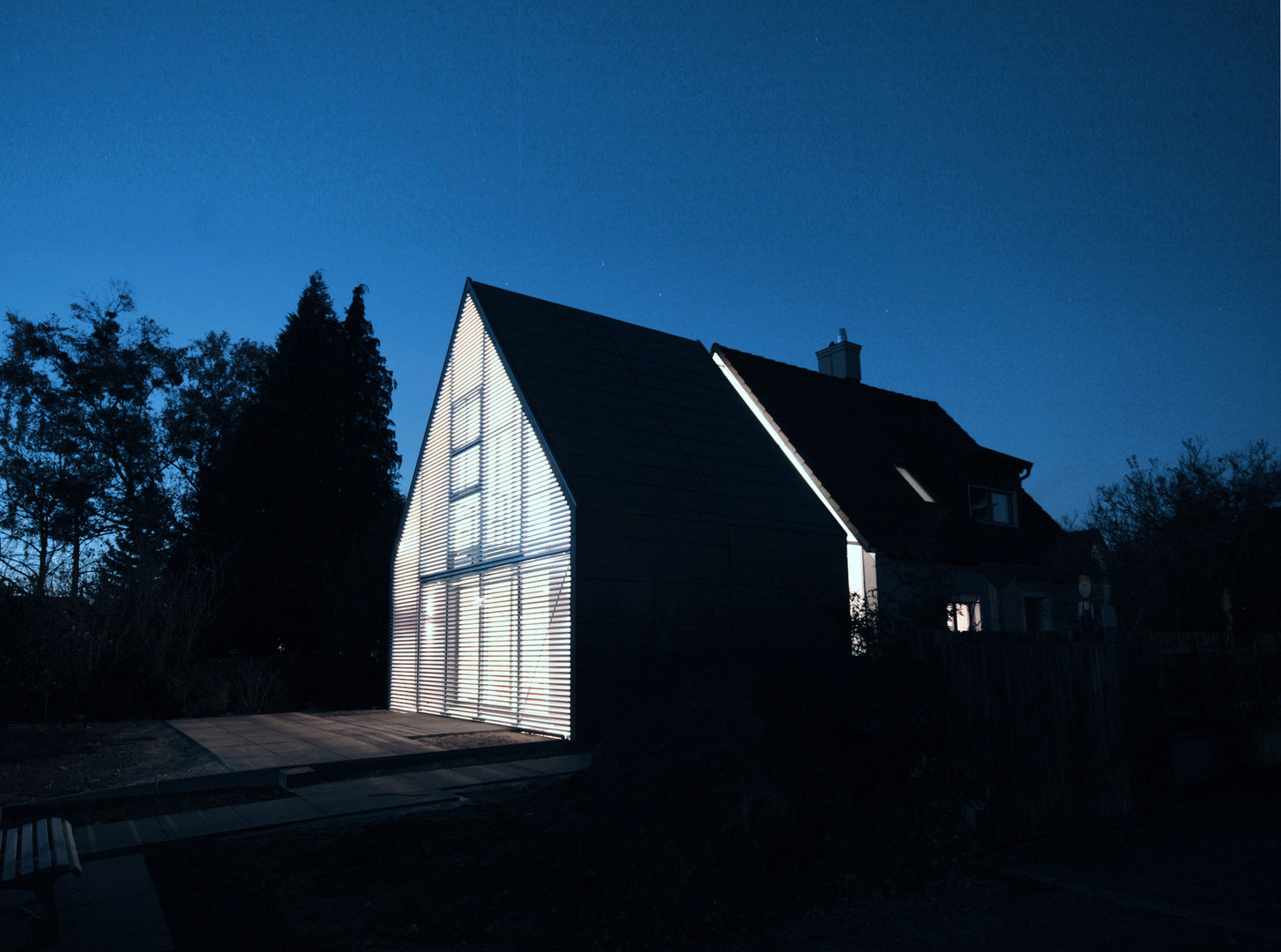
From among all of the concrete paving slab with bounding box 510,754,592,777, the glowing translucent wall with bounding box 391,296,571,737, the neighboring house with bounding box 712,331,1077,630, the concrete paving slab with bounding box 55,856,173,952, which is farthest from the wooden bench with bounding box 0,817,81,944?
the neighboring house with bounding box 712,331,1077,630

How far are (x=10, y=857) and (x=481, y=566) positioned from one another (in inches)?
445

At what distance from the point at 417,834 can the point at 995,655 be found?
527 centimetres

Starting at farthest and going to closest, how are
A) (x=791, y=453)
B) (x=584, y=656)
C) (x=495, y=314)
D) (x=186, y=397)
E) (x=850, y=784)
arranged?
(x=186, y=397) → (x=791, y=453) → (x=495, y=314) → (x=584, y=656) → (x=850, y=784)

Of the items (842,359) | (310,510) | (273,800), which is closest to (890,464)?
(842,359)

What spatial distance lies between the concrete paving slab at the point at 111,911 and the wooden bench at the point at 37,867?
0.18 meters

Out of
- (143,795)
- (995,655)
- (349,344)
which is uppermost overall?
(349,344)

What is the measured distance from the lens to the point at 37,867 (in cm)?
407

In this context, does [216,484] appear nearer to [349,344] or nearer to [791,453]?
[349,344]

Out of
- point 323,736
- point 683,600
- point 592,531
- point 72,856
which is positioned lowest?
point 323,736

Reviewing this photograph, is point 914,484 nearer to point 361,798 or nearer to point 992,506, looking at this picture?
point 992,506

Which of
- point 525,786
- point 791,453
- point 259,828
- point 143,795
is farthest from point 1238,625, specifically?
point 143,795

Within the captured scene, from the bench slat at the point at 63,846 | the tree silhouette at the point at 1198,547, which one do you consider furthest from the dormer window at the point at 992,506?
the bench slat at the point at 63,846

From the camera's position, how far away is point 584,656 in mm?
12133

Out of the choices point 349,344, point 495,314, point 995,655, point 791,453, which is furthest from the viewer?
point 349,344
